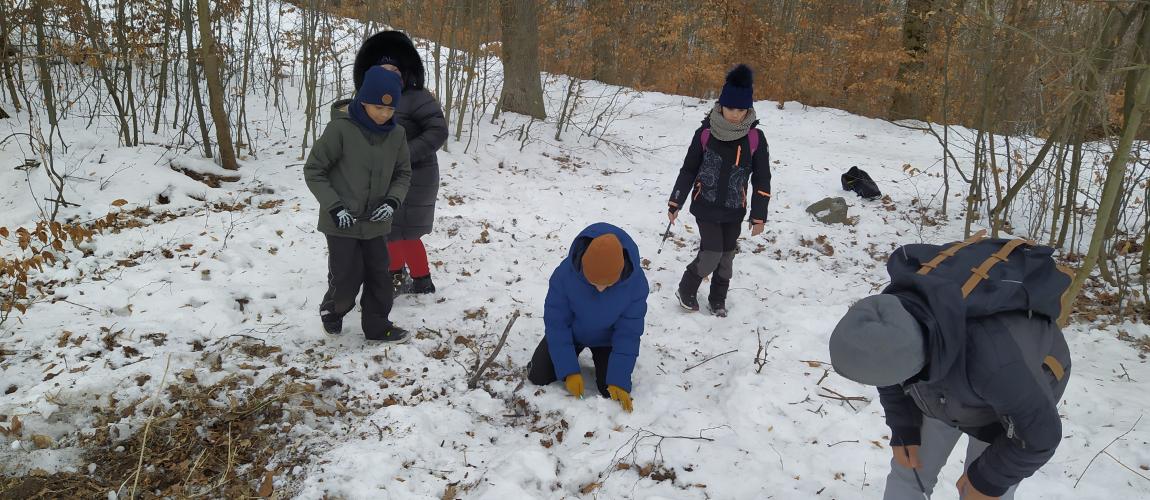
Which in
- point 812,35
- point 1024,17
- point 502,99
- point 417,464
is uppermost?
point 812,35

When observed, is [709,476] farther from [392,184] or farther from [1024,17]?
[1024,17]

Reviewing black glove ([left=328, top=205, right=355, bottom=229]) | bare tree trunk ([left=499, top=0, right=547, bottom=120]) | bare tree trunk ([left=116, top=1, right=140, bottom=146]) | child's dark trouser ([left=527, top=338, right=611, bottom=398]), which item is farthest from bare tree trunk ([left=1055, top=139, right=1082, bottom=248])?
bare tree trunk ([left=116, top=1, right=140, bottom=146])

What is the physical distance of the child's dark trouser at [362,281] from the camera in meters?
3.50

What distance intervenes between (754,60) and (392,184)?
46.9 feet

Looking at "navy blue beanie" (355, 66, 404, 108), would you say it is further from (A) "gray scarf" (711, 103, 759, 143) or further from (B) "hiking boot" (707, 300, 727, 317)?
(B) "hiking boot" (707, 300, 727, 317)

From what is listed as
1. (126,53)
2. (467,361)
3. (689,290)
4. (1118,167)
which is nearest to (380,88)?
(467,361)

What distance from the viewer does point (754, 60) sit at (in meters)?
15.8

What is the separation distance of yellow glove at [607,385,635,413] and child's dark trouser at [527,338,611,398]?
0.29ft

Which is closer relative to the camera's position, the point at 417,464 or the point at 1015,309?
the point at 1015,309

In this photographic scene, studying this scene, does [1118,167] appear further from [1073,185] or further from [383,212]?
[383,212]

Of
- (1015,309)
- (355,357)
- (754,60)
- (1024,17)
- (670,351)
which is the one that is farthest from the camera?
(754,60)

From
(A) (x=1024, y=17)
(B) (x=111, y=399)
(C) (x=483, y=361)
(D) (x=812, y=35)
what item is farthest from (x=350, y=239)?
(D) (x=812, y=35)

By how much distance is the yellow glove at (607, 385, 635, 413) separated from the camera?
3.34m

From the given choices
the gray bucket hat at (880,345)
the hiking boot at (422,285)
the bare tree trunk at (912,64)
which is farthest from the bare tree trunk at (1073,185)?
the bare tree trunk at (912,64)
